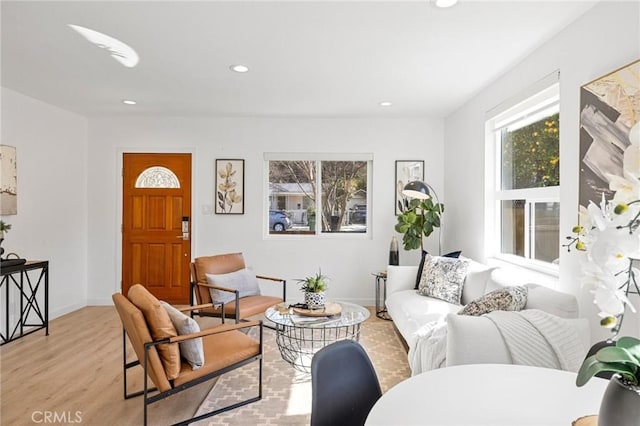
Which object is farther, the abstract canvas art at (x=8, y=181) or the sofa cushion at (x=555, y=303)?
the abstract canvas art at (x=8, y=181)

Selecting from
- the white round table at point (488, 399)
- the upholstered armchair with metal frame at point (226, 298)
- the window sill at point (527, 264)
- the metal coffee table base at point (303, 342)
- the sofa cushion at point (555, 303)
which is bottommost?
the metal coffee table base at point (303, 342)

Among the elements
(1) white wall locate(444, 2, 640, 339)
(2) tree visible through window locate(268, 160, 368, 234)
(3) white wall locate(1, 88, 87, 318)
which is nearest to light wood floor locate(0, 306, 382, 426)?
(3) white wall locate(1, 88, 87, 318)

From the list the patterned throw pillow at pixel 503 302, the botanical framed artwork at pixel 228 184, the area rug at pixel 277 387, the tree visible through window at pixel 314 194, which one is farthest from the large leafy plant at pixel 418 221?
the botanical framed artwork at pixel 228 184

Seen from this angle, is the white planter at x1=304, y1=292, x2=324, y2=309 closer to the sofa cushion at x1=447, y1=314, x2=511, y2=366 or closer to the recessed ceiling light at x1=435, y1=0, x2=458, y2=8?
the sofa cushion at x1=447, y1=314, x2=511, y2=366

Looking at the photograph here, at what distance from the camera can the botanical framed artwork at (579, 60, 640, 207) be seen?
1.89 m

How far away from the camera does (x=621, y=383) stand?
0.79 m

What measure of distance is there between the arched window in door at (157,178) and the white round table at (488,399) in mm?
4423

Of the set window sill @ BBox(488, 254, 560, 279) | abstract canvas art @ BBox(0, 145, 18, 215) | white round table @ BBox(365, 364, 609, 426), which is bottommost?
white round table @ BBox(365, 364, 609, 426)

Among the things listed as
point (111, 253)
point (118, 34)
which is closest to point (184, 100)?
point (118, 34)

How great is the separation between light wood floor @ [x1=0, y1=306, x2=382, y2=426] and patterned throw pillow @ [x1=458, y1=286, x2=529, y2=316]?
1931 millimetres

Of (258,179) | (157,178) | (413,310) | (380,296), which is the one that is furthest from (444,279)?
(157,178)

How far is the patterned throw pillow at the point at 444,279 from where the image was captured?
10.8 ft

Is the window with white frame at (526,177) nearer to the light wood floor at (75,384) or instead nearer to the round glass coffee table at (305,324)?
the round glass coffee table at (305,324)

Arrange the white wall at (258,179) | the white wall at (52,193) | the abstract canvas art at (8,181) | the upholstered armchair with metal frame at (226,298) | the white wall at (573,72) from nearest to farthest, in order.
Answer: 1. the white wall at (573,72)
2. the upholstered armchair with metal frame at (226,298)
3. the abstract canvas art at (8,181)
4. the white wall at (52,193)
5. the white wall at (258,179)
